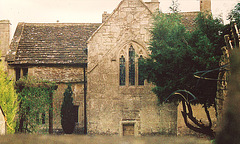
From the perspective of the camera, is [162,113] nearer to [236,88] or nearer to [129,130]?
[129,130]

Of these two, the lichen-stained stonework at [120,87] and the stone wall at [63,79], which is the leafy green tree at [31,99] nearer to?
the lichen-stained stonework at [120,87]

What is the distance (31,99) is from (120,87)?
602 centimetres

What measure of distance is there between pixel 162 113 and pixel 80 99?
6.80m

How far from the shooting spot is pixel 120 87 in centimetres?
2314

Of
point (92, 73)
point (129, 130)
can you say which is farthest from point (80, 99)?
point (129, 130)

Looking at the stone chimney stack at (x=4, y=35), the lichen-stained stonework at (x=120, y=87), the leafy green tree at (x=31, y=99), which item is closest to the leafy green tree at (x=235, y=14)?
the lichen-stained stonework at (x=120, y=87)

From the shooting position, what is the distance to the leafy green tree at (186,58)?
56.1 ft

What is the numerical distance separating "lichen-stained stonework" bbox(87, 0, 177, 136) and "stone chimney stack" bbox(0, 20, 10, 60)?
9.47m

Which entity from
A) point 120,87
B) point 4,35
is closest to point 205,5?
point 120,87

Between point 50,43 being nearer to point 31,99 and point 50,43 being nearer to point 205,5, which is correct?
point 31,99

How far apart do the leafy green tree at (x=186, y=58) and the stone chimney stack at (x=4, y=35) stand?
47.8ft

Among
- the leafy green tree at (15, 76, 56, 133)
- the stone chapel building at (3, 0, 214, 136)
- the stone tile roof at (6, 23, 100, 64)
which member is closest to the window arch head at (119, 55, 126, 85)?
the stone chapel building at (3, 0, 214, 136)

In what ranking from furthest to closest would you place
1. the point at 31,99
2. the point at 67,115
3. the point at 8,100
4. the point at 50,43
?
the point at 50,43 → the point at 67,115 → the point at 31,99 → the point at 8,100

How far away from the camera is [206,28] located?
18359 mm
